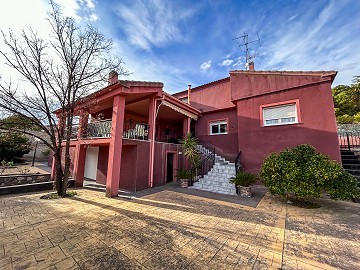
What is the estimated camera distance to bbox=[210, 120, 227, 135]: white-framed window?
12.9m

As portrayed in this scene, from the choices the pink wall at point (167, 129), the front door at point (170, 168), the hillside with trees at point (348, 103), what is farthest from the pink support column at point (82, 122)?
the hillside with trees at point (348, 103)

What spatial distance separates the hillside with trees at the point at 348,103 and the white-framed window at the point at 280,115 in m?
13.5

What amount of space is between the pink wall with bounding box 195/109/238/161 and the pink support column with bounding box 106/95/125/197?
302 inches

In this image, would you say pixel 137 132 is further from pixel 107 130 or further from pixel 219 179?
pixel 219 179

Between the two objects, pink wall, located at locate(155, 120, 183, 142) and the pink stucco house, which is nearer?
the pink stucco house

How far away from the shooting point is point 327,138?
7.99 metres

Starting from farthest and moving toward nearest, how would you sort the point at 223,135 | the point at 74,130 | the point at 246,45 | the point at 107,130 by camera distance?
the point at 246,45 → the point at 223,135 → the point at 74,130 → the point at 107,130

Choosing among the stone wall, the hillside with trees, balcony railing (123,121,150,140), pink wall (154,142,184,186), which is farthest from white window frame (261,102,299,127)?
the stone wall

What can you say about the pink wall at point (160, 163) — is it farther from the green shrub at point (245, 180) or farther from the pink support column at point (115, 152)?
the green shrub at point (245, 180)

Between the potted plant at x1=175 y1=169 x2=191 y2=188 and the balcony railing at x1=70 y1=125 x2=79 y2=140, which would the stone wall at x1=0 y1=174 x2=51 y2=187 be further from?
the potted plant at x1=175 y1=169 x2=191 y2=188

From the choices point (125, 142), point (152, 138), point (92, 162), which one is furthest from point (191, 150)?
point (92, 162)

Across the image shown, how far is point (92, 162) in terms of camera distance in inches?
465

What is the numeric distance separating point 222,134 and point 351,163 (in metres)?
7.19

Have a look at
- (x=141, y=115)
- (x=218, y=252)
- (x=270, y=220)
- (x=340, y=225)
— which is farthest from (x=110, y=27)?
(x=340, y=225)
